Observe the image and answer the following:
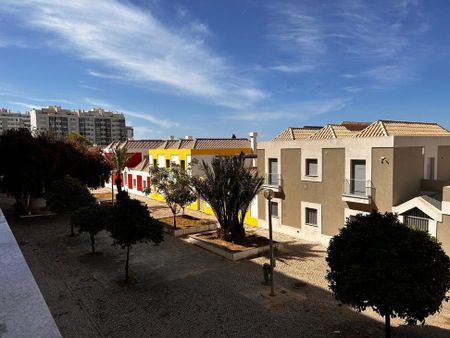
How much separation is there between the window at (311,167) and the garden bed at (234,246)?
5.49 meters

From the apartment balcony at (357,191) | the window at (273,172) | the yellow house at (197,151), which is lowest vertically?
the apartment balcony at (357,191)

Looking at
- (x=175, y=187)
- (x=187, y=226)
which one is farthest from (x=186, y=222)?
(x=175, y=187)

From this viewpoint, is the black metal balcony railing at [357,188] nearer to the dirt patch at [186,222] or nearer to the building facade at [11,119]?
the dirt patch at [186,222]

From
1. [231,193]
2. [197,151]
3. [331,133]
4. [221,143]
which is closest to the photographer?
[231,193]

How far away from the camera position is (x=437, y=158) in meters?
21.7

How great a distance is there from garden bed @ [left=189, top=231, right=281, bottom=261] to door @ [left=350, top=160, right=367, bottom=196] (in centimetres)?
592

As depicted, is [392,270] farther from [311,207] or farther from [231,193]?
[311,207]

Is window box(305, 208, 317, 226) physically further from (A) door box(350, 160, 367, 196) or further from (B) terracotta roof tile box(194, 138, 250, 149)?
(B) terracotta roof tile box(194, 138, 250, 149)

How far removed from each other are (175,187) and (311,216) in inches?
418

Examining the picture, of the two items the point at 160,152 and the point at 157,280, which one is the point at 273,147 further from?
the point at 160,152

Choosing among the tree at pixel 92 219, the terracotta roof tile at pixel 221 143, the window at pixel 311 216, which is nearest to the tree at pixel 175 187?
the tree at pixel 92 219

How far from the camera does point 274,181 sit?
26.3m

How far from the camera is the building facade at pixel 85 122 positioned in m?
124

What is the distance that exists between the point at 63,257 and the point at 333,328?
16.0 meters
